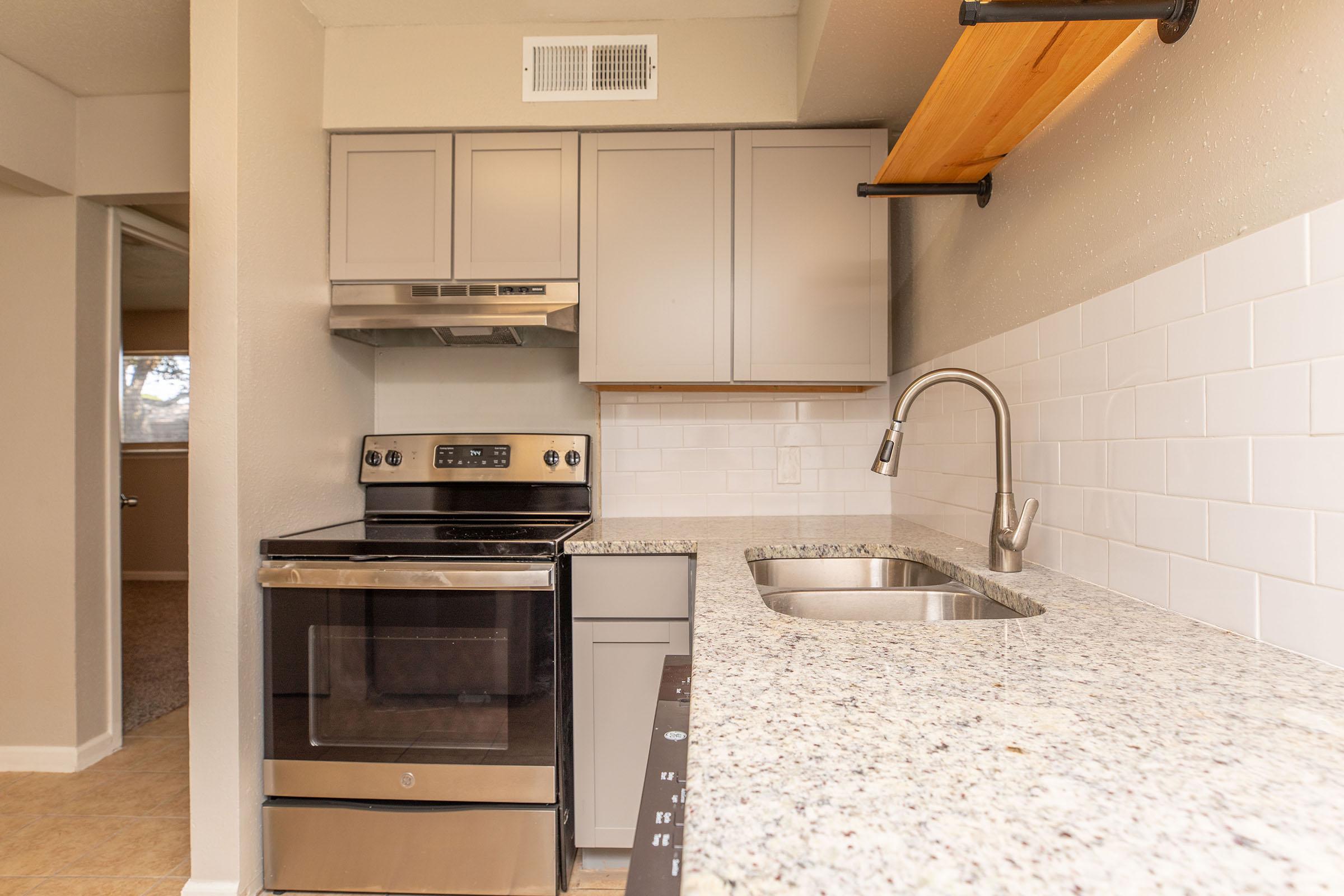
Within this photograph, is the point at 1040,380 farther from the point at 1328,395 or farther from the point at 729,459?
the point at 729,459

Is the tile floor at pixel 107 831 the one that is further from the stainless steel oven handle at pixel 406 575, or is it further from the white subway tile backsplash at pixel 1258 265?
the white subway tile backsplash at pixel 1258 265

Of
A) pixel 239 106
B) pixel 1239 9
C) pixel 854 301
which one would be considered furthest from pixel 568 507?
pixel 1239 9

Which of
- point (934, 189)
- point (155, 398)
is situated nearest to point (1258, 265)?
point (934, 189)

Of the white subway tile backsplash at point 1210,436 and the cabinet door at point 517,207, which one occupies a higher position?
the cabinet door at point 517,207

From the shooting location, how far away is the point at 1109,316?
1097 mm

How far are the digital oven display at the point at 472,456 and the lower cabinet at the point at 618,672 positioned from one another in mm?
619

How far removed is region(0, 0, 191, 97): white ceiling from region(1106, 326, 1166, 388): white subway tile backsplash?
2.35m

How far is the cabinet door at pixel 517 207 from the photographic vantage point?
205cm

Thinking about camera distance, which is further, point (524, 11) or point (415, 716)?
point (524, 11)

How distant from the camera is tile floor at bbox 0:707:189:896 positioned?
177 centimetres

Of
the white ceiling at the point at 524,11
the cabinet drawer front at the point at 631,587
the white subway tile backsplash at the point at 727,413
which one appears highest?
the white ceiling at the point at 524,11

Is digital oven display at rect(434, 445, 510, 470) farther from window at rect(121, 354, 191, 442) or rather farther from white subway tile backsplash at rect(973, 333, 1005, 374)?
window at rect(121, 354, 191, 442)

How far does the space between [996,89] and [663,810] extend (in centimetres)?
117

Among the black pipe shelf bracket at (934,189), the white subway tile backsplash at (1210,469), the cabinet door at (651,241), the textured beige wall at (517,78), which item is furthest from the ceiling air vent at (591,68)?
the white subway tile backsplash at (1210,469)
